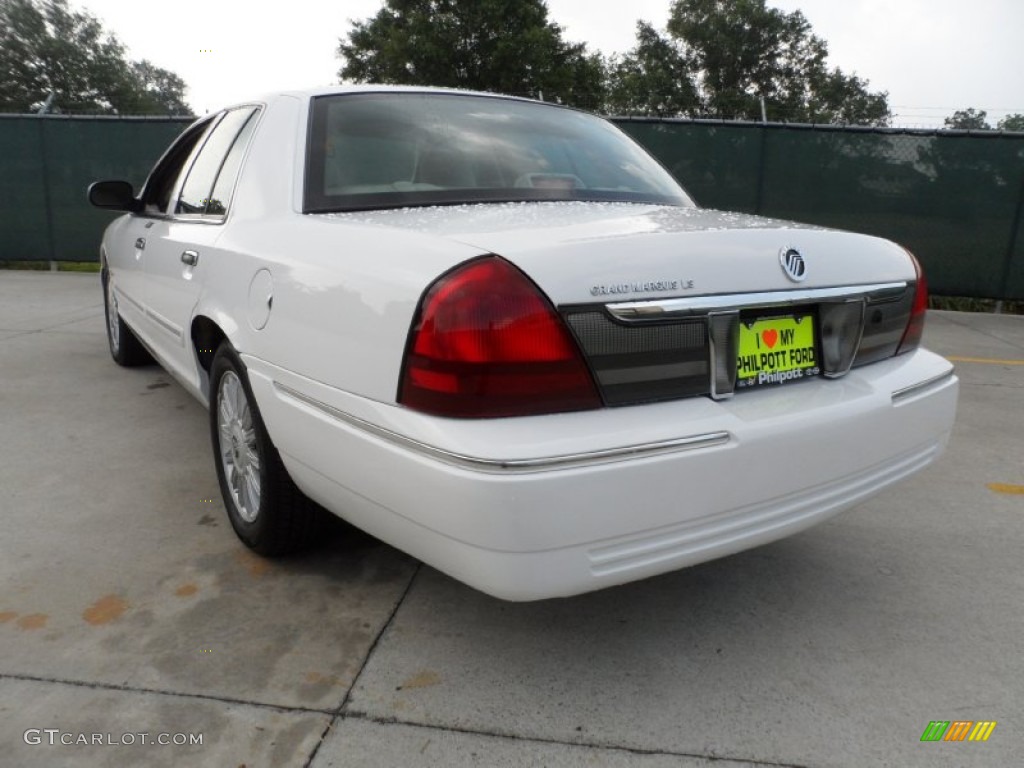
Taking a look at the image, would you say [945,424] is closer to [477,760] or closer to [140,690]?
[477,760]

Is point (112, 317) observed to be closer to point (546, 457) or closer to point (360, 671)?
point (360, 671)

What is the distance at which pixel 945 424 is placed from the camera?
247cm

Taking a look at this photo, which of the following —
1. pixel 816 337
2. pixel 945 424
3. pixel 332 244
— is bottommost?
pixel 945 424

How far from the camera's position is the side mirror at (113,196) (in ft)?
13.4

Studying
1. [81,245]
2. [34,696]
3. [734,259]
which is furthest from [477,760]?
[81,245]

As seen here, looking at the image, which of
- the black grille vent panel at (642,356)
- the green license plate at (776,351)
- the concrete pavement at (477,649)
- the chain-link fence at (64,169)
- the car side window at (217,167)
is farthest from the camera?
the chain-link fence at (64,169)

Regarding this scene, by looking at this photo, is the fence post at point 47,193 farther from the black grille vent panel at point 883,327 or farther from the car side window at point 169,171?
the black grille vent panel at point 883,327

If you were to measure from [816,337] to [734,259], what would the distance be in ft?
1.27

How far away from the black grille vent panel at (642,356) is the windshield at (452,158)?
2.76 feet

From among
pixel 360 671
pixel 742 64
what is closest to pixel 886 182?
pixel 360 671

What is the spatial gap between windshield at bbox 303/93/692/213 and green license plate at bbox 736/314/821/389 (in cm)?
80

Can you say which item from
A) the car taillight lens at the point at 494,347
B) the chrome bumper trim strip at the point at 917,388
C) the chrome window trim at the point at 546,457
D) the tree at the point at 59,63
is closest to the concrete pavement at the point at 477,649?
the chrome bumper trim strip at the point at 917,388

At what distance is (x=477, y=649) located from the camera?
221cm

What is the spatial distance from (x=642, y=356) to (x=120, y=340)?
4.50m
